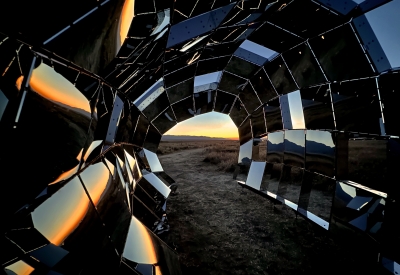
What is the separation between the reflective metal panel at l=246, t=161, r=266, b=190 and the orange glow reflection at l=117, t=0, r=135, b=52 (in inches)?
221

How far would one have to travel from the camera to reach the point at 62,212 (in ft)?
4.77

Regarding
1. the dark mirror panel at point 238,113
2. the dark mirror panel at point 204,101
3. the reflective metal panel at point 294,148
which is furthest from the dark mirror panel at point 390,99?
the dark mirror panel at point 204,101

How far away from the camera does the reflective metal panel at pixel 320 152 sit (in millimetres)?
3773

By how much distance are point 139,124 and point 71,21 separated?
3.36 m

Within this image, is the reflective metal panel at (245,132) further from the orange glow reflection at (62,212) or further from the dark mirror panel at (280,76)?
the orange glow reflection at (62,212)

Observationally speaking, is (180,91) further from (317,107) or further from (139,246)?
(139,246)

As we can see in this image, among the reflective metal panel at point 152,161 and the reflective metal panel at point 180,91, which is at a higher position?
the reflective metal panel at point 180,91

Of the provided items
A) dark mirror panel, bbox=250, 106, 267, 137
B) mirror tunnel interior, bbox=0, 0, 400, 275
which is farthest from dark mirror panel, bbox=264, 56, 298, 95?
dark mirror panel, bbox=250, 106, 267, 137

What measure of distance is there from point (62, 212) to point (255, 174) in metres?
5.91

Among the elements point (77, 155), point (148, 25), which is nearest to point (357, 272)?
point (77, 155)

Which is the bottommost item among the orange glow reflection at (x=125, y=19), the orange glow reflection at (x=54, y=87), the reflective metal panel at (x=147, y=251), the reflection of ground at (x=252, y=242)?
the reflection of ground at (x=252, y=242)

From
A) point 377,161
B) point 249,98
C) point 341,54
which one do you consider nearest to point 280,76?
point 249,98

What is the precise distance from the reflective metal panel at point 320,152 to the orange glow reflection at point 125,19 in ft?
12.1

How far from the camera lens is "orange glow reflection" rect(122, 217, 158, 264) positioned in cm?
211
